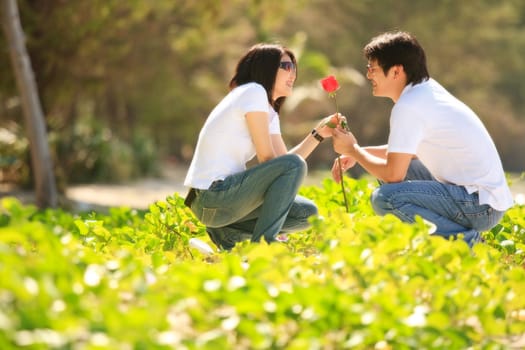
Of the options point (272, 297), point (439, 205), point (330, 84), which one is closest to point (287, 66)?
point (330, 84)

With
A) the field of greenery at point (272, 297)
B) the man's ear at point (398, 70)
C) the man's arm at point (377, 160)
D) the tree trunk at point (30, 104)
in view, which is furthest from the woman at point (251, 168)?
the tree trunk at point (30, 104)

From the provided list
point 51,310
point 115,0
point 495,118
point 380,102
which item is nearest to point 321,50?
point 380,102

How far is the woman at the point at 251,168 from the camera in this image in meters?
4.46

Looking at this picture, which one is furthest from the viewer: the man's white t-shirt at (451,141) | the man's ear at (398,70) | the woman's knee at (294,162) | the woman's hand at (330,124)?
the woman's hand at (330,124)

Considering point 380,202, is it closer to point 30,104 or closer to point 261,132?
point 261,132

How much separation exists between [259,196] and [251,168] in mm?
163

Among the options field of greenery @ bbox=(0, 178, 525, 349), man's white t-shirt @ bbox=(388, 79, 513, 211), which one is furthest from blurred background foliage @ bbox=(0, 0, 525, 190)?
field of greenery @ bbox=(0, 178, 525, 349)

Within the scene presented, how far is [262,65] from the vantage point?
470cm

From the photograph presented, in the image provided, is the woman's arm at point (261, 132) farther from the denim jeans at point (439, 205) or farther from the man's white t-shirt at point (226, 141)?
the denim jeans at point (439, 205)

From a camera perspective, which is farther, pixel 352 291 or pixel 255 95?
pixel 255 95

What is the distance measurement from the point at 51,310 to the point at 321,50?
32.4 meters

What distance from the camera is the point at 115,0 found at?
13.0 meters

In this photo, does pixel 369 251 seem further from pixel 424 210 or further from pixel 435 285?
pixel 424 210

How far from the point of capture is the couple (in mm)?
4359
